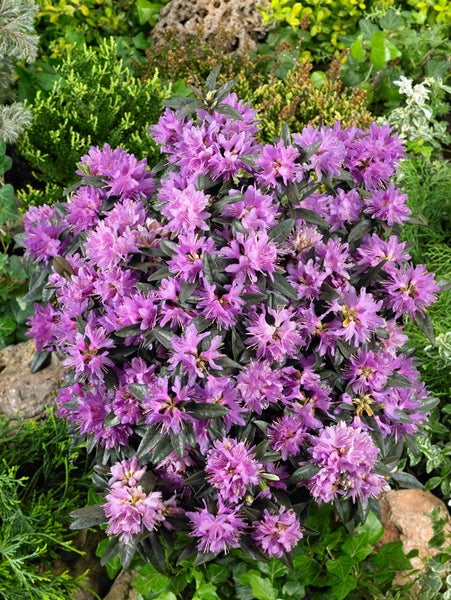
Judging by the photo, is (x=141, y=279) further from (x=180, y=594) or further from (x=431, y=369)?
(x=431, y=369)

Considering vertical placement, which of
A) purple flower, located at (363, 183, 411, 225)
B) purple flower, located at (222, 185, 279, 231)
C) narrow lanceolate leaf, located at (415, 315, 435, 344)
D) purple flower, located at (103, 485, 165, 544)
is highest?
purple flower, located at (222, 185, 279, 231)

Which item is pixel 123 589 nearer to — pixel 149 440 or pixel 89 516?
pixel 89 516

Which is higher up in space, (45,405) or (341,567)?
(341,567)

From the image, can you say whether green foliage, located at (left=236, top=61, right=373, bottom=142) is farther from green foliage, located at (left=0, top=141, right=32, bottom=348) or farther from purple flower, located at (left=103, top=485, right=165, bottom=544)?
purple flower, located at (left=103, top=485, right=165, bottom=544)

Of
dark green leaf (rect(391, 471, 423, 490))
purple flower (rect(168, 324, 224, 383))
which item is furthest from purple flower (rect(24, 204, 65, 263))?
dark green leaf (rect(391, 471, 423, 490))

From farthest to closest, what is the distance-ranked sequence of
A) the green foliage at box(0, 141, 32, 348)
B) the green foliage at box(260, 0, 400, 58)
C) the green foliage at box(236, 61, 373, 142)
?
the green foliage at box(260, 0, 400, 58) → the green foliage at box(236, 61, 373, 142) → the green foliage at box(0, 141, 32, 348)

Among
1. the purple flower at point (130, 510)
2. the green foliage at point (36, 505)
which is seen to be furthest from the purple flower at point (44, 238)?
the purple flower at point (130, 510)

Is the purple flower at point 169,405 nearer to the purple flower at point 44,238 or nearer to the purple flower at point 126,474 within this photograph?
the purple flower at point 126,474

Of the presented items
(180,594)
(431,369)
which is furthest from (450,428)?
(180,594)
